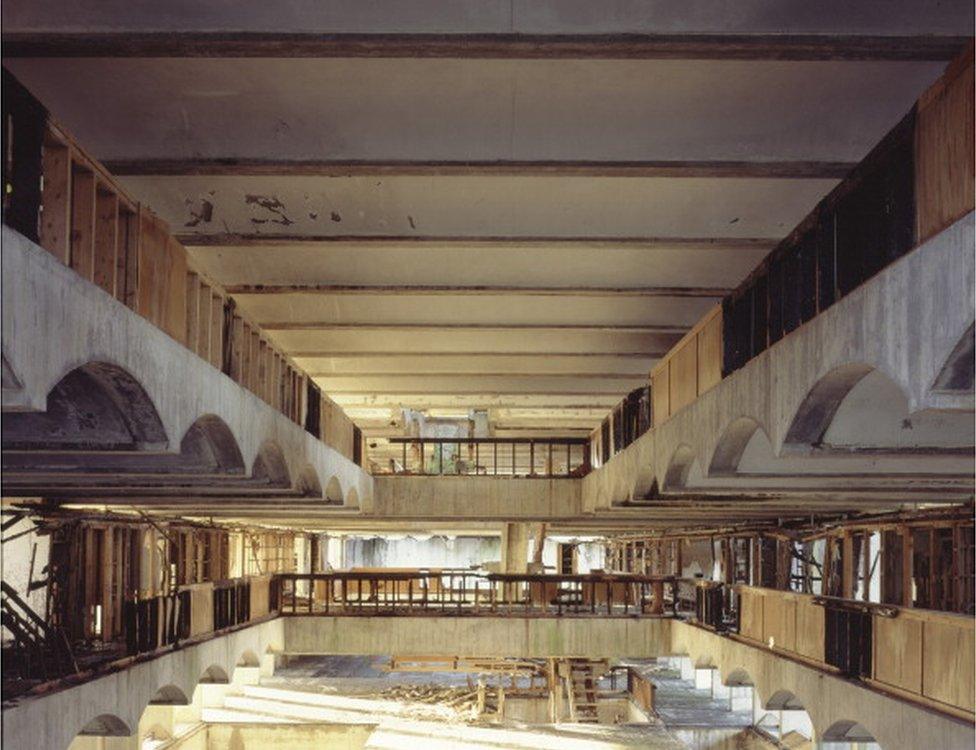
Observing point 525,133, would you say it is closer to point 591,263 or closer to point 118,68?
point 118,68

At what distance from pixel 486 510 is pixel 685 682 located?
13.7m

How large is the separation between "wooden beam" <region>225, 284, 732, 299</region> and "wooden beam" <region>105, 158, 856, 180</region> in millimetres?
5247

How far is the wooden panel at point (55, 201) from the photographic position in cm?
755

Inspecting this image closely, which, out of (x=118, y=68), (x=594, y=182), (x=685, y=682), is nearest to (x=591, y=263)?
(x=594, y=182)

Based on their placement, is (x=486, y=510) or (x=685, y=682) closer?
(x=486, y=510)

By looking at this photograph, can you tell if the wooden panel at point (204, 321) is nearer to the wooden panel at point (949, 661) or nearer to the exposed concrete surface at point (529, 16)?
the exposed concrete surface at point (529, 16)

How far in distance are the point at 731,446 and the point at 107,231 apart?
7.04m

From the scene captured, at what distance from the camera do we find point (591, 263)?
51.9ft

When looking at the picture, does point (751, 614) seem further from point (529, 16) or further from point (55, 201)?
point (55, 201)

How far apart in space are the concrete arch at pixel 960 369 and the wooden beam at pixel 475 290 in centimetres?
1053

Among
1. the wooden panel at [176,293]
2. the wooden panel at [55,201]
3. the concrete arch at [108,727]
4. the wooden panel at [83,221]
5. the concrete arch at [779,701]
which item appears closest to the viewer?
the wooden panel at [55,201]

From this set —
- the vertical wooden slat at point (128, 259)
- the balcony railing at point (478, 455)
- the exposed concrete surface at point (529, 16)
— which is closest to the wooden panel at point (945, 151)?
the exposed concrete surface at point (529, 16)

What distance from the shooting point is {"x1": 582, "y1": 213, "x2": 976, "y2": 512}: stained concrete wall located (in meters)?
5.86

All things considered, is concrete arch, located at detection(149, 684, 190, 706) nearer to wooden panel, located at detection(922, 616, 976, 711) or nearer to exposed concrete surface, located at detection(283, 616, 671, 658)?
exposed concrete surface, located at detection(283, 616, 671, 658)
